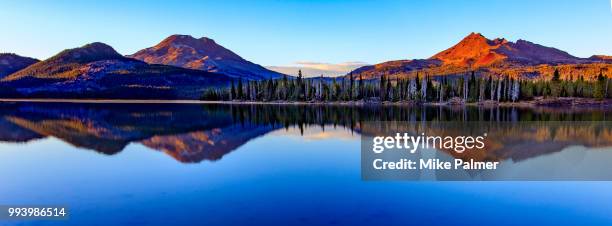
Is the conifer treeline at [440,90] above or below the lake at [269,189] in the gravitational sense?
above

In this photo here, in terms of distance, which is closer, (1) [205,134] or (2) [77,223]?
(2) [77,223]

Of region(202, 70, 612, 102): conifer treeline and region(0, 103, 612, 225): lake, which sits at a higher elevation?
region(202, 70, 612, 102): conifer treeline

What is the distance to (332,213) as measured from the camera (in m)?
18.6

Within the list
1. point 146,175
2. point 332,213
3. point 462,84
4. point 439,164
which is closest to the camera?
point 332,213

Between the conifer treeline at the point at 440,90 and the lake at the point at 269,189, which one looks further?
the conifer treeline at the point at 440,90

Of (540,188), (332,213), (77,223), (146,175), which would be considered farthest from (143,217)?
(540,188)

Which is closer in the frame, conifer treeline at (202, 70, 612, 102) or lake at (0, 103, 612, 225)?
lake at (0, 103, 612, 225)

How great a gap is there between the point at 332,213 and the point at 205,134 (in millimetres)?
35248

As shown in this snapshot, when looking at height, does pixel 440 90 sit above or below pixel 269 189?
above

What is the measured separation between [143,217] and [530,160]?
2671cm

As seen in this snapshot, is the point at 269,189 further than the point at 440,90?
No

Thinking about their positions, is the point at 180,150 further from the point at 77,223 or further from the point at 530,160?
the point at 530,160

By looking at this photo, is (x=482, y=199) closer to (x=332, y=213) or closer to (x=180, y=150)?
(x=332, y=213)

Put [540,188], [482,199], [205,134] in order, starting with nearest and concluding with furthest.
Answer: [482,199] → [540,188] → [205,134]
